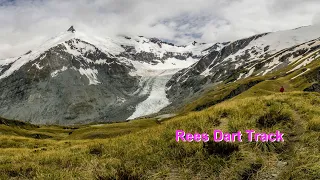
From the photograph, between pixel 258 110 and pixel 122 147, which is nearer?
pixel 122 147

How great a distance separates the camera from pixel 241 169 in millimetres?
10547

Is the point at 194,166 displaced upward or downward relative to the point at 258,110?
downward

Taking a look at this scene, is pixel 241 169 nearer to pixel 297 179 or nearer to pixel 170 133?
pixel 297 179

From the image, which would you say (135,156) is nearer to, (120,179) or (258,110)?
(120,179)

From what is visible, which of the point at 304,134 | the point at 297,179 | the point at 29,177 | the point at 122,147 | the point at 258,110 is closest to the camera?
the point at 297,179

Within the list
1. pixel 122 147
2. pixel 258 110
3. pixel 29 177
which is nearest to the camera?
pixel 29 177

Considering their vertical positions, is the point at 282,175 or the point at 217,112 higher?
the point at 217,112

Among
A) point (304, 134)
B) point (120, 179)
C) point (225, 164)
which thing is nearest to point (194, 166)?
point (225, 164)

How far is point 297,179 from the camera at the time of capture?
930cm

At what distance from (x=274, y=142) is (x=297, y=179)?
3.11 meters

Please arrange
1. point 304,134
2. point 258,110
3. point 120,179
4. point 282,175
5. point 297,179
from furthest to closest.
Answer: point 258,110 → point 304,134 → point 120,179 → point 282,175 → point 297,179

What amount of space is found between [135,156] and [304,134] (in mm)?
6149

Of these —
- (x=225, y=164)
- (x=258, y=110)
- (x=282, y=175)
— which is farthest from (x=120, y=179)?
(x=258, y=110)

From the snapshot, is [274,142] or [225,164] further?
[274,142]
